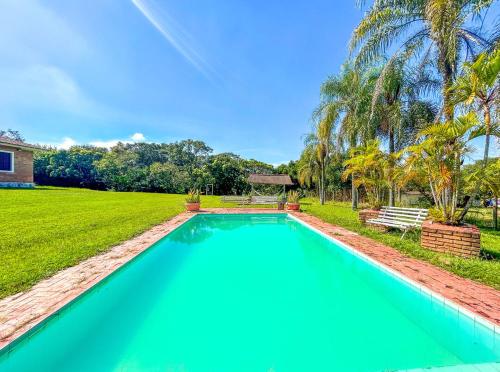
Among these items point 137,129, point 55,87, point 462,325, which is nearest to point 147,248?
point 462,325

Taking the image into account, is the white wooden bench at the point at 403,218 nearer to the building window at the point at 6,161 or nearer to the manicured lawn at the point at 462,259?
the manicured lawn at the point at 462,259

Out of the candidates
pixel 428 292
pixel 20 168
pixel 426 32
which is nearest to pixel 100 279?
pixel 428 292

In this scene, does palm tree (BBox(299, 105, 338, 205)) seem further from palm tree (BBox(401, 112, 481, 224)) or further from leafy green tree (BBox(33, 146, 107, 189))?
leafy green tree (BBox(33, 146, 107, 189))

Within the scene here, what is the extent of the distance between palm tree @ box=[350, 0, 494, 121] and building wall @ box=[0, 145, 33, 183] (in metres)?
26.3

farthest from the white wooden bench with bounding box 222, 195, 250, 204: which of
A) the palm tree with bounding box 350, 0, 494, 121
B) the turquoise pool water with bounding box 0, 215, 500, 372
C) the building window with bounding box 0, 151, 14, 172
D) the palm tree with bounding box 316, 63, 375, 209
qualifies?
the building window with bounding box 0, 151, 14, 172

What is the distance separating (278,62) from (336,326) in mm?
15647

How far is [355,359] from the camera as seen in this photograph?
2.70 metres

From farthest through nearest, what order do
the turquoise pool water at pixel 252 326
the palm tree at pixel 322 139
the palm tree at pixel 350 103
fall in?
1. the palm tree at pixel 322 139
2. the palm tree at pixel 350 103
3. the turquoise pool water at pixel 252 326

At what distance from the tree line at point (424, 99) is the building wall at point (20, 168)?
24.7 meters

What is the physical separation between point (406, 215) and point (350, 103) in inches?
370

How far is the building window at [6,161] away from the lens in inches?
766

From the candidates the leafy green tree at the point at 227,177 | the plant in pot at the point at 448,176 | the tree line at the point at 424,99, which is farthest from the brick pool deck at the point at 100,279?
the leafy green tree at the point at 227,177

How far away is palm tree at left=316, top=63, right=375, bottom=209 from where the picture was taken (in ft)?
43.5

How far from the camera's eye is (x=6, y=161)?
19.8 meters
